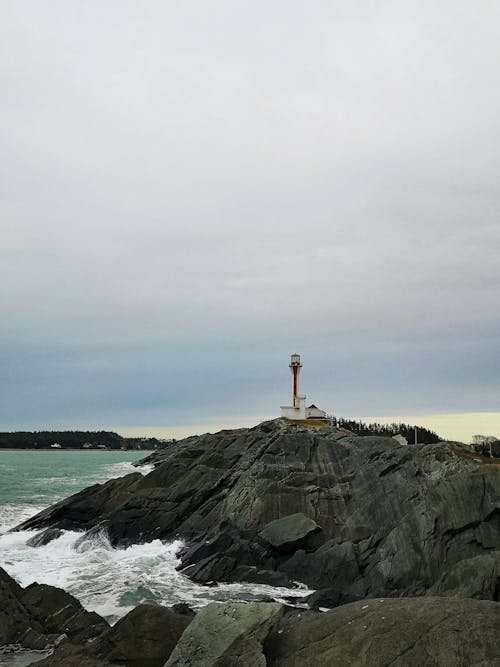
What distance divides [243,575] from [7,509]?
30.3 metres

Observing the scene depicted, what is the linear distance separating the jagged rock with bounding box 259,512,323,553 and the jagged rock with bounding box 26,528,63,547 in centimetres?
1371

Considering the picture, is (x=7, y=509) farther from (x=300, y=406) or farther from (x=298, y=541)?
(x=300, y=406)

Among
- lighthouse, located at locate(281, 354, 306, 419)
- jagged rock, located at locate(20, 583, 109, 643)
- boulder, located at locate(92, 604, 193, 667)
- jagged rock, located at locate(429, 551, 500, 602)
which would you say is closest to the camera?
boulder, located at locate(92, 604, 193, 667)

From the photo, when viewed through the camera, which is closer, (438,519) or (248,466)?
(438,519)

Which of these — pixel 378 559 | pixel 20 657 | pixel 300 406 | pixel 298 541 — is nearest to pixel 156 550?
pixel 298 541

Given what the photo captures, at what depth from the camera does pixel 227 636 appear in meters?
9.52

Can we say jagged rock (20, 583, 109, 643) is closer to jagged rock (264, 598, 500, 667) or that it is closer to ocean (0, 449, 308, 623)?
ocean (0, 449, 308, 623)

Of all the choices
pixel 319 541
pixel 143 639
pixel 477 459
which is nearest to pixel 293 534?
pixel 319 541

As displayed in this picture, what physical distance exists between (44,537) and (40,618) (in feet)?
62.5

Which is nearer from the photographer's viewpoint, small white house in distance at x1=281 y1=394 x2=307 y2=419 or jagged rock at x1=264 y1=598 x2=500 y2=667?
jagged rock at x1=264 y1=598 x2=500 y2=667

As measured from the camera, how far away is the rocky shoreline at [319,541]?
30.3 feet

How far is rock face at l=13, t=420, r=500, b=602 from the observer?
64.4 ft

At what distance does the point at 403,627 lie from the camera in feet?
29.9


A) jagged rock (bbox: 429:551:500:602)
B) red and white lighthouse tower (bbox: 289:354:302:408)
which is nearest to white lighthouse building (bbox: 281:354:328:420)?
red and white lighthouse tower (bbox: 289:354:302:408)
